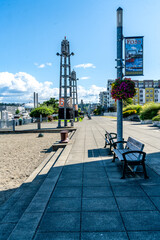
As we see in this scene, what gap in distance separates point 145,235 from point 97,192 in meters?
1.89

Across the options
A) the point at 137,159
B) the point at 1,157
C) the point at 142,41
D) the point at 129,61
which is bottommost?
the point at 1,157

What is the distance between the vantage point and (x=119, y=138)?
9258 mm

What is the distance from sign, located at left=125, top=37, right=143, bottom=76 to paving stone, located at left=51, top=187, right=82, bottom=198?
17.0 ft

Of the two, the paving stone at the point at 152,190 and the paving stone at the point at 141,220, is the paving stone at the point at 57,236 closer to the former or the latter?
the paving stone at the point at 141,220

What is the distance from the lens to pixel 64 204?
4.39 meters

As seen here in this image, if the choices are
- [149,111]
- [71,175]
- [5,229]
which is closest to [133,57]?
[71,175]

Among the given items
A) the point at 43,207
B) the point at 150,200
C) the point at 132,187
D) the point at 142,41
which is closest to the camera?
the point at 43,207

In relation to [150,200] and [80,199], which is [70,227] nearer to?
[80,199]

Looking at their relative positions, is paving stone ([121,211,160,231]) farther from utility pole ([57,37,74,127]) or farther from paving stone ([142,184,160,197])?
utility pole ([57,37,74,127])

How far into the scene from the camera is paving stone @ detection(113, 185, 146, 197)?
15.9 feet

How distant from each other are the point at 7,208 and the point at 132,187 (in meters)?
3.01

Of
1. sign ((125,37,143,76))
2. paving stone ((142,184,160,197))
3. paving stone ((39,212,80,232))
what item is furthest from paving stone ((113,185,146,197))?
sign ((125,37,143,76))

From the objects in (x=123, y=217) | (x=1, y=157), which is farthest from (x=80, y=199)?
(x=1, y=157)

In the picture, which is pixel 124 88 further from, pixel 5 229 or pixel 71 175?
pixel 5 229
